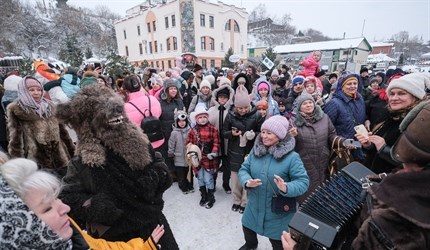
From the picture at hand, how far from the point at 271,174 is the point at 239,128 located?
1383mm

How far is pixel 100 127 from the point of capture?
1.60m

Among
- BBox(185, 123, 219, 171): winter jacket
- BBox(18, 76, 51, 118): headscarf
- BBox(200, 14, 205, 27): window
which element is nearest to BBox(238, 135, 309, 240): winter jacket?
BBox(185, 123, 219, 171): winter jacket

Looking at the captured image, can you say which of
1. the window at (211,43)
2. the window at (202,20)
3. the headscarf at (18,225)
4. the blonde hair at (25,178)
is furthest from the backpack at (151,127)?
the window at (211,43)

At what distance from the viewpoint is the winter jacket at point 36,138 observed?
9.11ft

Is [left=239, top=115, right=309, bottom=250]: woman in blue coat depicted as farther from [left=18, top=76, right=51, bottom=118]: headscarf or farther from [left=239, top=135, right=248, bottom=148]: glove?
[left=18, top=76, right=51, bottom=118]: headscarf

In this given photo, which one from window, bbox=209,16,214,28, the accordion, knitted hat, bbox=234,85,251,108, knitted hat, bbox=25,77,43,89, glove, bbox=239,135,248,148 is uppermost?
window, bbox=209,16,214,28

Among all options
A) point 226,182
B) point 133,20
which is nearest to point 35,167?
point 226,182

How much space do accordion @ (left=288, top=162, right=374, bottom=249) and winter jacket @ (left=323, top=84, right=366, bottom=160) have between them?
6.96 ft

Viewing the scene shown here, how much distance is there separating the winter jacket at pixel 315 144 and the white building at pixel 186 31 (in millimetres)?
33688

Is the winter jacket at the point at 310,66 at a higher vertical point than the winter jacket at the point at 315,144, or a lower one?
higher

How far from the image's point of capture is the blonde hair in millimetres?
876

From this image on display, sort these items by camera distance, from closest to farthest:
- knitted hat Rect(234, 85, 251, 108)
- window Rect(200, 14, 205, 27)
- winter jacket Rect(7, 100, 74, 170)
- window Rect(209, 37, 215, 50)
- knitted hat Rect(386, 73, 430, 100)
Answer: knitted hat Rect(386, 73, 430, 100) → winter jacket Rect(7, 100, 74, 170) → knitted hat Rect(234, 85, 251, 108) → window Rect(200, 14, 205, 27) → window Rect(209, 37, 215, 50)

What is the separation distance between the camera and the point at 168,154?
4168 mm

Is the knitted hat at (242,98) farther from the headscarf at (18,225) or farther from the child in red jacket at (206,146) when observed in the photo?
the headscarf at (18,225)
